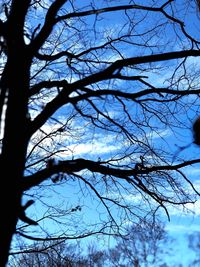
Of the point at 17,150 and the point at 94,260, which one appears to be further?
the point at 94,260

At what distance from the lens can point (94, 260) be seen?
23578 millimetres

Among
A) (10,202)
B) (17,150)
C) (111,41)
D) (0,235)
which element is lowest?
(0,235)

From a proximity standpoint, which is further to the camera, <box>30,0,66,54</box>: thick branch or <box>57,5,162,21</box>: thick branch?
<box>57,5,162,21</box>: thick branch

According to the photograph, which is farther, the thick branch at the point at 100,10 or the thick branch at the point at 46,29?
the thick branch at the point at 100,10

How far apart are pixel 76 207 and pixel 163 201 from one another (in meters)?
2.01

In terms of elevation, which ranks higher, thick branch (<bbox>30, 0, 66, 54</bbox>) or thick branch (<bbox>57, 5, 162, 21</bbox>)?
thick branch (<bbox>57, 5, 162, 21</bbox>)

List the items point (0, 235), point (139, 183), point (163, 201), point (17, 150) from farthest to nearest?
point (163, 201) < point (139, 183) < point (17, 150) < point (0, 235)

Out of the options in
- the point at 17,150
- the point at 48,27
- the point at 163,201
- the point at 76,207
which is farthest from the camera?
the point at 76,207

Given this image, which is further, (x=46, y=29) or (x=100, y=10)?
(x=100, y=10)

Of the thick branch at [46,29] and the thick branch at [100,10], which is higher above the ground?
the thick branch at [100,10]

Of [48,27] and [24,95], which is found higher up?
[48,27]

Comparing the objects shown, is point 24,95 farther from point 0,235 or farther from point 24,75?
point 0,235

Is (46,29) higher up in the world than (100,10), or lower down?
lower down

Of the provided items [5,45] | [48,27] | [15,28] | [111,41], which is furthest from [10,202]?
[111,41]
